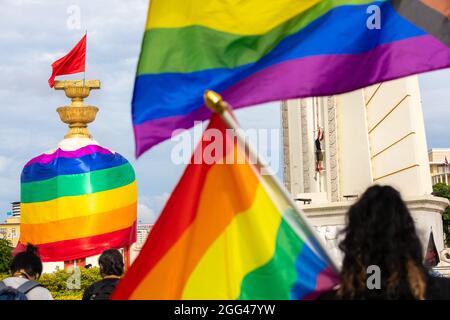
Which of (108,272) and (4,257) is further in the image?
(4,257)

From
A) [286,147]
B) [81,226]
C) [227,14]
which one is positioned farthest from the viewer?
[286,147]

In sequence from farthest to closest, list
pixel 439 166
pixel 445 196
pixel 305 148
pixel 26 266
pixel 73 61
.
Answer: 1. pixel 439 166
2. pixel 445 196
3. pixel 305 148
4. pixel 73 61
5. pixel 26 266

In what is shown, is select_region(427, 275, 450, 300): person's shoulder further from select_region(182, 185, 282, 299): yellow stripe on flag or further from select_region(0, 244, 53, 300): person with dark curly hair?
select_region(0, 244, 53, 300): person with dark curly hair

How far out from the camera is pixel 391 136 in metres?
18.6

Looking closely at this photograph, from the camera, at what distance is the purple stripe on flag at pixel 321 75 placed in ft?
15.7

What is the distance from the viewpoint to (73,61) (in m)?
19.3

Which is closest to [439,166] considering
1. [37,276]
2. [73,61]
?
[73,61]

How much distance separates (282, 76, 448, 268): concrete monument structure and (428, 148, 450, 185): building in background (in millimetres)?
69649

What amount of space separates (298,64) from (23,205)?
46.1ft

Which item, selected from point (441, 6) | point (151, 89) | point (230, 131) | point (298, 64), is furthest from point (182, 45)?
point (441, 6)

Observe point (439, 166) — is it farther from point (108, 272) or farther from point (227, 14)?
point (227, 14)

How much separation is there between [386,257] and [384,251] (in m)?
0.03

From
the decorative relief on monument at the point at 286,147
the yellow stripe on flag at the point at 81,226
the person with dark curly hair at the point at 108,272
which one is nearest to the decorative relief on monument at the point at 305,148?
the decorative relief on monument at the point at 286,147

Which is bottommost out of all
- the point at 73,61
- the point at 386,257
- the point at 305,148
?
the point at 386,257
